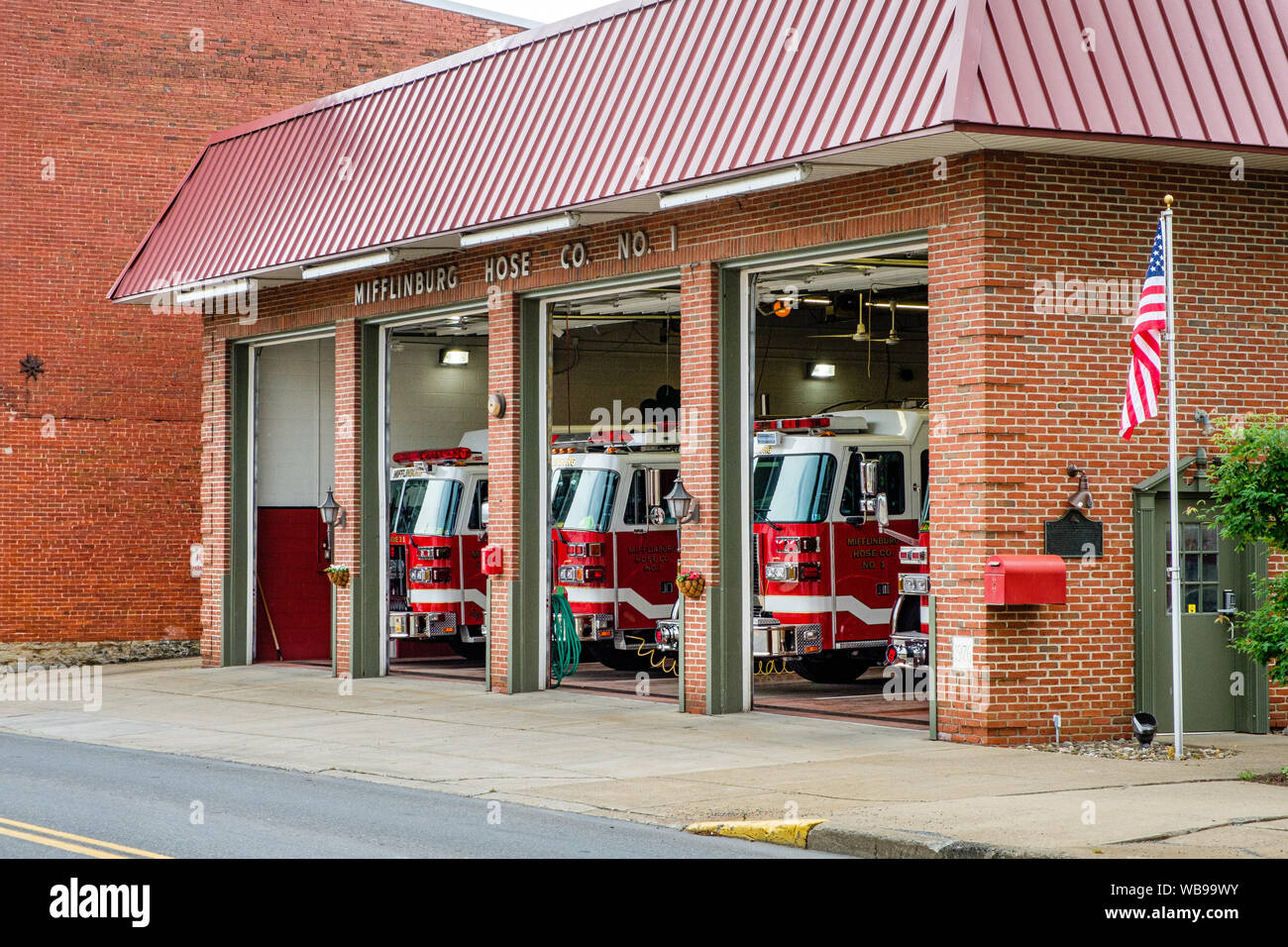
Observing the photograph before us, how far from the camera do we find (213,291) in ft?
76.9

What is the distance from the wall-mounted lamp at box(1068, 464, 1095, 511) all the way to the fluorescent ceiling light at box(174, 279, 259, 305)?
1237 cm

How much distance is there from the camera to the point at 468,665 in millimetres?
24984

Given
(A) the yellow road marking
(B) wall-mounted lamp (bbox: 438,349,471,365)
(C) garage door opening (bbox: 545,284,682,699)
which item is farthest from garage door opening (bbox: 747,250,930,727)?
(A) the yellow road marking

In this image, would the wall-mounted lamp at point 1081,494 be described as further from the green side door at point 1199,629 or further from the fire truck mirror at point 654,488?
the fire truck mirror at point 654,488

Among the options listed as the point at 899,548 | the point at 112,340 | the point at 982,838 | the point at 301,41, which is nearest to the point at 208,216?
the point at 112,340

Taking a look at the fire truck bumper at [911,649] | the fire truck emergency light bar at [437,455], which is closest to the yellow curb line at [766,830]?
the fire truck bumper at [911,649]

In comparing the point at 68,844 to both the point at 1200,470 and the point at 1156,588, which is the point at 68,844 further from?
the point at 1200,470

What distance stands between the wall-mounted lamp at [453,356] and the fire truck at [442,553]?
209 centimetres

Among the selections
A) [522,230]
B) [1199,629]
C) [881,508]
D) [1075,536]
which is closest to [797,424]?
[881,508]

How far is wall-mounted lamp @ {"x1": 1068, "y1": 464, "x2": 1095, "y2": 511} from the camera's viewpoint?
14.7m

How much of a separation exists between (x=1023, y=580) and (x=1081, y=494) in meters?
1.02

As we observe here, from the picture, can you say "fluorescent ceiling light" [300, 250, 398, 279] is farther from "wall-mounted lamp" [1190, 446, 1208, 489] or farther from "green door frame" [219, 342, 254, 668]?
"wall-mounted lamp" [1190, 446, 1208, 489]
